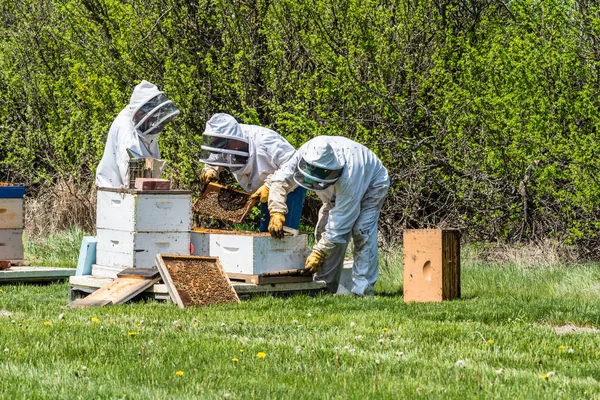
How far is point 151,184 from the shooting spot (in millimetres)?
8789

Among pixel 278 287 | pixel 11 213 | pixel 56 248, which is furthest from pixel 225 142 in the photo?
pixel 56 248

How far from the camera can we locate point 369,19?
1305cm

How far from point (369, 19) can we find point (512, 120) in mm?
2780

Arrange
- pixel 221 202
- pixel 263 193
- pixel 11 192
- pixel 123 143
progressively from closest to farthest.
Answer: pixel 263 193 → pixel 221 202 → pixel 123 143 → pixel 11 192

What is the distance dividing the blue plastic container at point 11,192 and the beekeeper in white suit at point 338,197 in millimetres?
3256

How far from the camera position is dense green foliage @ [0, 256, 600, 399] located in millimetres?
4750

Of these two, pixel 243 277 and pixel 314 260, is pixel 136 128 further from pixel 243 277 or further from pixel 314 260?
pixel 314 260

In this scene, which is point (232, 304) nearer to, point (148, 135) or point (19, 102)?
point (148, 135)

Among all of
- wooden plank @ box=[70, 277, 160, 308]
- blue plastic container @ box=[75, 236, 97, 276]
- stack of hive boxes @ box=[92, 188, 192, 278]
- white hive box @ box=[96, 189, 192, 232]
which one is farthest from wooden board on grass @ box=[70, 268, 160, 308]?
blue plastic container @ box=[75, 236, 97, 276]

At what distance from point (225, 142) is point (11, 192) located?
A: 2.63 metres

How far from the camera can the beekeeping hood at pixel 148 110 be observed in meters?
10.1

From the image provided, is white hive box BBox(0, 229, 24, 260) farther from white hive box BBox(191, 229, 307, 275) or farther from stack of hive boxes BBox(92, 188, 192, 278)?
white hive box BBox(191, 229, 307, 275)

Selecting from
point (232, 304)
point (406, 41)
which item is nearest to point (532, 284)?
point (232, 304)

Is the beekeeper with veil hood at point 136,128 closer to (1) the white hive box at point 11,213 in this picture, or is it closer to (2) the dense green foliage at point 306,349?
(1) the white hive box at point 11,213
